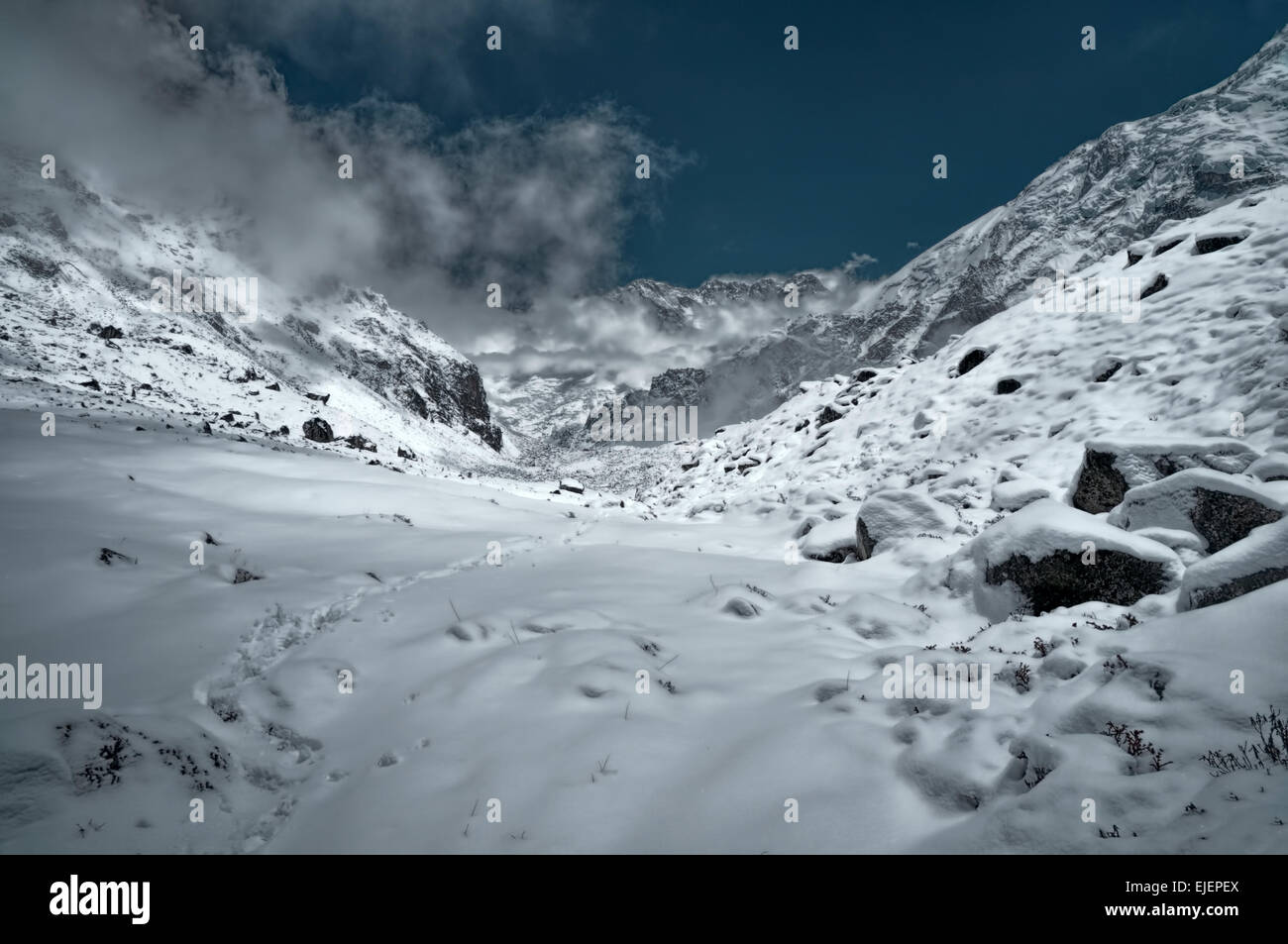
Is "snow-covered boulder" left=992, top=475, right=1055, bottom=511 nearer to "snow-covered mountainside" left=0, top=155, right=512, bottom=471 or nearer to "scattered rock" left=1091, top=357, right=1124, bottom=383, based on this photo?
"scattered rock" left=1091, top=357, right=1124, bottom=383

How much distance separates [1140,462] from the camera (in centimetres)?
949

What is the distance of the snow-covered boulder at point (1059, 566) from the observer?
6.66 metres

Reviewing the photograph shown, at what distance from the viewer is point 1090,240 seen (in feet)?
572

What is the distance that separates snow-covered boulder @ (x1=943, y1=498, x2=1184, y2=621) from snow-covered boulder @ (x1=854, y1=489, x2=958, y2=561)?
2.61 metres

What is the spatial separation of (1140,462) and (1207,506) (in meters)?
2.53

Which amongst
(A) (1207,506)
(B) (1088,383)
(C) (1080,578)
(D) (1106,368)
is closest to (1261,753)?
(C) (1080,578)

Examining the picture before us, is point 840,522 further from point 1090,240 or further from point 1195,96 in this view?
point 1195,96

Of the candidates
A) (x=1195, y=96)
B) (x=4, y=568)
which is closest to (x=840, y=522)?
(x=4, y=568)

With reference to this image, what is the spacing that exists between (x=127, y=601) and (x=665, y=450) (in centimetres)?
5688

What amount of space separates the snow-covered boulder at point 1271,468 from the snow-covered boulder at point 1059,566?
10.3 ft

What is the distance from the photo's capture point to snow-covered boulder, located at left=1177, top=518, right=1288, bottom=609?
4828 mm
